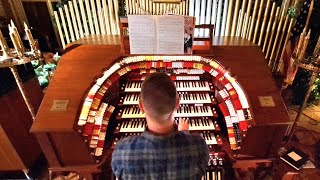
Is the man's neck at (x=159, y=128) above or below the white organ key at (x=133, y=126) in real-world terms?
above

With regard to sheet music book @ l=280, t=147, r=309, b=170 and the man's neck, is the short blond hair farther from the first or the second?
sheet music book @ l=280, t=147, r=309, b=170

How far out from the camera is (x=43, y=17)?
17.4 ft

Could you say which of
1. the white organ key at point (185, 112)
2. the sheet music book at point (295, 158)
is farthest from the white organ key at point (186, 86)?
the sheet music book at point (295, 158)

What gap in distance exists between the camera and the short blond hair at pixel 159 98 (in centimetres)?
205

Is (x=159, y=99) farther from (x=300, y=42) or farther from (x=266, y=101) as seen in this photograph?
(x=300, y=42)

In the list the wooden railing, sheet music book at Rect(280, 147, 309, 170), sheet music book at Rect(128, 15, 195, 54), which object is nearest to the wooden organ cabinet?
sheet music book at Rect(128, 15, 195, 54)

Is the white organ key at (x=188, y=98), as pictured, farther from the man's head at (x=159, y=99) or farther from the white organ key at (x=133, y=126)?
the man's head at (x=159, y=99)

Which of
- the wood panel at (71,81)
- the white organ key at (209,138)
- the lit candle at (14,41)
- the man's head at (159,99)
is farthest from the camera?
the white organ key at (209,138)

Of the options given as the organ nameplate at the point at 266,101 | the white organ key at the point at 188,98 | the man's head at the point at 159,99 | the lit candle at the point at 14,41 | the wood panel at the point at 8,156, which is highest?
the lit candle at the point at 14,41

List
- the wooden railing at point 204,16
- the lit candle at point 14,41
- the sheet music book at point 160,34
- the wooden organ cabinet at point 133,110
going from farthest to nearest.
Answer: the wooden railing at point 204,16
the sheet music book at point 160,34
the wooden organ cabinet at point 133,110
the lit candle at point 14,41

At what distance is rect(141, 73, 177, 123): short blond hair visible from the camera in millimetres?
2049

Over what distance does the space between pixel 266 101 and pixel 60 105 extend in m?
2.47

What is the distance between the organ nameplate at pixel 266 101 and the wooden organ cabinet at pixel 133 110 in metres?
0.06

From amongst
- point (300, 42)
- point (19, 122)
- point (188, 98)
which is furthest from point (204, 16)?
point (19, 122)
